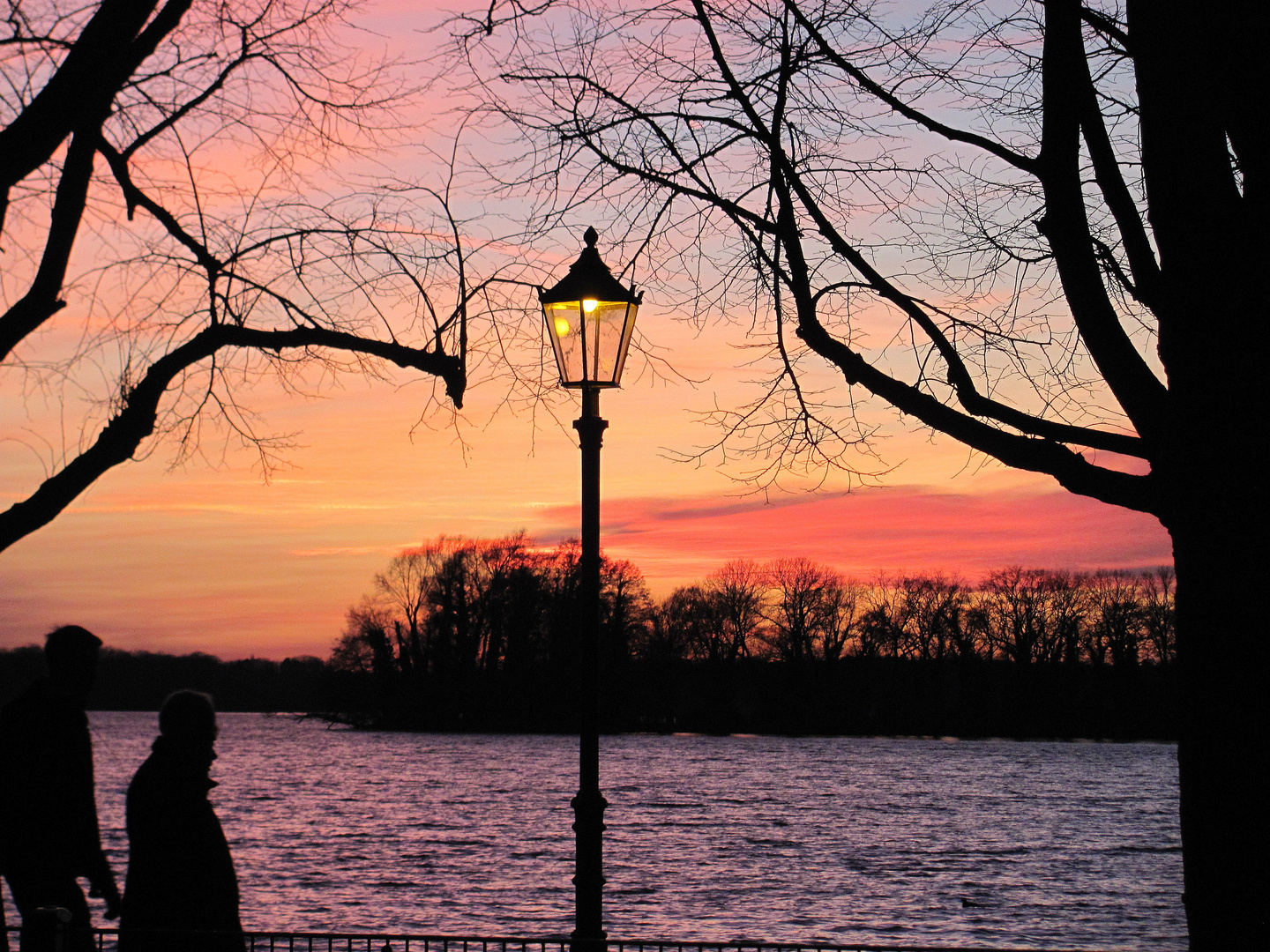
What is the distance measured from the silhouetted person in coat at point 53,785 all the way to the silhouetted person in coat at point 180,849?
32 centimetres

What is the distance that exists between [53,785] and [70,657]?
62 cm

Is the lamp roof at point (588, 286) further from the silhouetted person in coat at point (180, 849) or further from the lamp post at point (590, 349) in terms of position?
the silhouetted person in coat at point (180, 849)

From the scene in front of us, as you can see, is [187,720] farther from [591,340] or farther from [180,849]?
[591,340]

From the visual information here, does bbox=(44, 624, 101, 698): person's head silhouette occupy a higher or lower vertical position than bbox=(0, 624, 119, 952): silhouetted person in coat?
higher

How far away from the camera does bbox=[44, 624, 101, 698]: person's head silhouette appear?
252 inches

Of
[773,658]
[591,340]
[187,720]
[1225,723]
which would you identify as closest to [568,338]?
[591,340]

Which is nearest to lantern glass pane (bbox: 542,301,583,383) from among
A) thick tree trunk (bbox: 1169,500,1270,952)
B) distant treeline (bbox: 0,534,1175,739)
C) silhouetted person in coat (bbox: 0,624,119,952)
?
silhouetted person in coat (bbox: 0,624,119,952)

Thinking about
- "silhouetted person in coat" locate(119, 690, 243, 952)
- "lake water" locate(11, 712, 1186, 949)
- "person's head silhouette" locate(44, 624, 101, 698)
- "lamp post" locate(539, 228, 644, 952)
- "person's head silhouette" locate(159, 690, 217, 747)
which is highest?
"lamp post" locate(539, 228, 644, 952)

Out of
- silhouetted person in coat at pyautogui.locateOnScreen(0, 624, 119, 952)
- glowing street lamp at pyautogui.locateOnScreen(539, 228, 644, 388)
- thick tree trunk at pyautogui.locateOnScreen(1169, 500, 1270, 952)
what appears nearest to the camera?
thick tree trunk at pyautogui.locateOnScreen(1169, 500, 1270, 952)

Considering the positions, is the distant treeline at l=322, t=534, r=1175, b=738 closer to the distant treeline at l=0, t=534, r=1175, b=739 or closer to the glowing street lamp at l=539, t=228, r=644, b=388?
the distant treeline at l=0, t=534, r=1175, b=739

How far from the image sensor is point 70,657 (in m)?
6.41

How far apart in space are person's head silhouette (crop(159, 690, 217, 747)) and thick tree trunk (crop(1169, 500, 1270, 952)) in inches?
168

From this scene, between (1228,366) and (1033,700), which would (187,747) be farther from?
(1033,700)

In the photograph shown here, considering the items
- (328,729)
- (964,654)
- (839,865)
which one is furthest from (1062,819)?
(328,729)
